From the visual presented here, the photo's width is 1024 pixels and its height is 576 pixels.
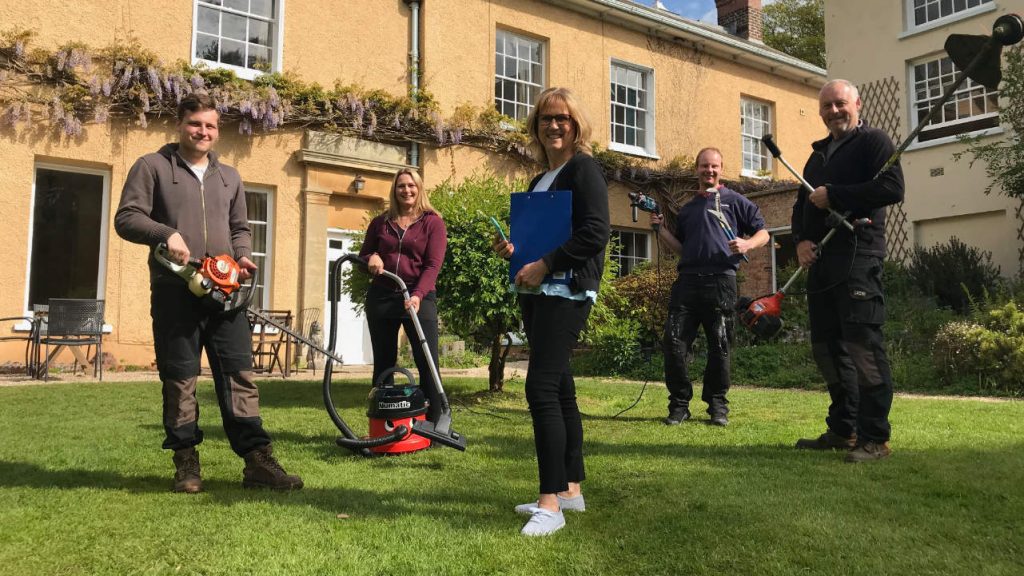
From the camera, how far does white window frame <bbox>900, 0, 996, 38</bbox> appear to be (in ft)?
42.1

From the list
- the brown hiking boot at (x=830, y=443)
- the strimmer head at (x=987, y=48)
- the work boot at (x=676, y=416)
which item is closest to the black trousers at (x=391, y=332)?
the work boot at (x=676, y=416)

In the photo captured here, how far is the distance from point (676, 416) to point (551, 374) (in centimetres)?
261

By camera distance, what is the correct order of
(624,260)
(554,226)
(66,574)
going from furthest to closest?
(624,260) → (554,226) → (66,574)

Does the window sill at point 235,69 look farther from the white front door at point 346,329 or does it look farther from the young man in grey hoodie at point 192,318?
the young man in grey hoodie at point 192,318

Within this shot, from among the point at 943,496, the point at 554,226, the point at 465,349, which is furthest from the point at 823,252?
the point at 465,349

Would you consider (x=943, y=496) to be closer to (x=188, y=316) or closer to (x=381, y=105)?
(x=188, y=316)

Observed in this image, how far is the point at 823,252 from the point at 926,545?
193 centimetres

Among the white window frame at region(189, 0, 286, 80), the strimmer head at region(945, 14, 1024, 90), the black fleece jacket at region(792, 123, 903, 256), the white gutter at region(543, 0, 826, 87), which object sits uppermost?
the white gutter at region(543, 0, 826, 87)

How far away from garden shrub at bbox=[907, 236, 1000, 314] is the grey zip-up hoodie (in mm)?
10325

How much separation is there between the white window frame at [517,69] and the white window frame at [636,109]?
5.06ft

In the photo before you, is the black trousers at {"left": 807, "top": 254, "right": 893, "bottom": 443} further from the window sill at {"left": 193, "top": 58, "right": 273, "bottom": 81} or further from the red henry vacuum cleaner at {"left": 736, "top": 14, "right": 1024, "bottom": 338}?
the window sill at {"left": 193, "top": 58, "right": 273, "bottom": 81}

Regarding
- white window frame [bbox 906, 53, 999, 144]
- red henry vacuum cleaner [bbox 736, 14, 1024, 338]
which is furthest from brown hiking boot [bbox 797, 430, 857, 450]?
white window frame [bbox 906, 53, 999, 144]

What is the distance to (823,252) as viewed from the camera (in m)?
3.96

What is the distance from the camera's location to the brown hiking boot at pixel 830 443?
13.3 feet
